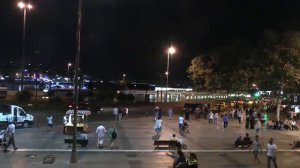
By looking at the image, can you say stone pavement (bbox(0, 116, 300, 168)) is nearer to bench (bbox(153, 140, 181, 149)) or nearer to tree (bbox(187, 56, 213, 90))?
bench (bbox(153, 140, 181, 149))

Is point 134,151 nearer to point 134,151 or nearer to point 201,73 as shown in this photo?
point 134,151

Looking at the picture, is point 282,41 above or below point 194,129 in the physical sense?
above

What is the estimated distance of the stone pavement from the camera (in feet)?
84.7

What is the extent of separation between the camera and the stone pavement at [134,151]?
84.7 feet

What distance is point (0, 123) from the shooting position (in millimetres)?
41281

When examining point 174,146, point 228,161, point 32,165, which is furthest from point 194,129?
point 32,165

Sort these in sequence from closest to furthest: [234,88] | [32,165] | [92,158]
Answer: [32,165] → [92,158] → [234,88]

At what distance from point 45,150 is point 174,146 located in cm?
768

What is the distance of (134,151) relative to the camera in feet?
99.3

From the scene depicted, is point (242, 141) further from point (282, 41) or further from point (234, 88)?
point (234, 88)

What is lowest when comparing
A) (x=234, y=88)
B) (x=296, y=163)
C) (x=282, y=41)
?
(x=296, y=163)

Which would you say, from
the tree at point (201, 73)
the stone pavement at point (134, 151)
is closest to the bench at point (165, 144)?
the stone pavement at point (134, 151)

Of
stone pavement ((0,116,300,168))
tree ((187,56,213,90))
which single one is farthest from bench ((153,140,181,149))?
tree ((187,56,213,90))

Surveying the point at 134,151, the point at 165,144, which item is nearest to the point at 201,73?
the point at 165,144
